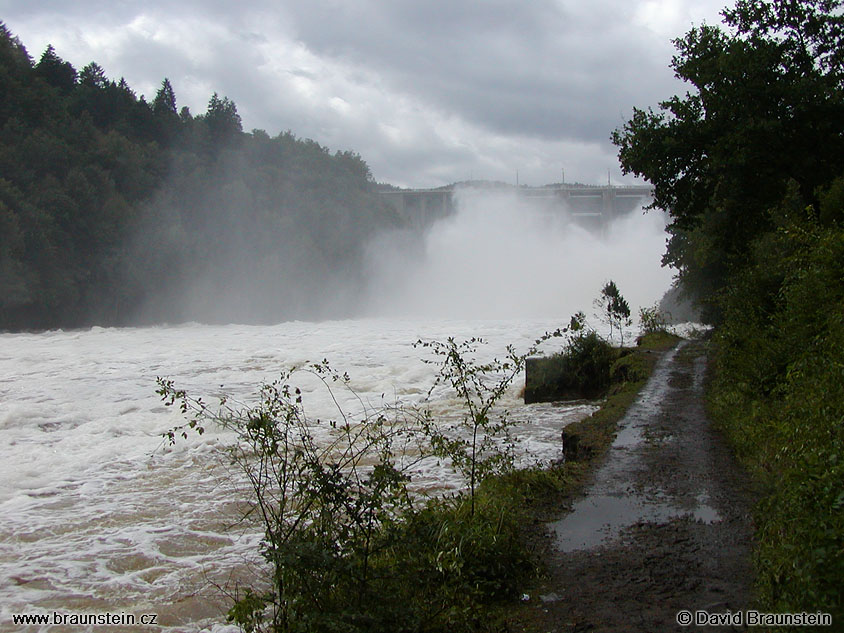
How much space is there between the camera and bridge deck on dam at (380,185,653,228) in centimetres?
9306

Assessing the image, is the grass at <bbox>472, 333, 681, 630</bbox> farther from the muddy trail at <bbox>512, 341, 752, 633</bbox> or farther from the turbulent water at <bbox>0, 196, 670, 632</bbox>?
the turbulent water at <bbox>0, 196, 670, 632</bbox>

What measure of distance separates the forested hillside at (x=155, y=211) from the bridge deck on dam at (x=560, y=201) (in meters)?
13.1

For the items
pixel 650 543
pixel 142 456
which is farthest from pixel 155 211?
pixel 650 543

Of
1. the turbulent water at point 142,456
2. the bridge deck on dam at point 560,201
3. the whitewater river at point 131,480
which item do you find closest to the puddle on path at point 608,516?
the whitewater river at point 131,480

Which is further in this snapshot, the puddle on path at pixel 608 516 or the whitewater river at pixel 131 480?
the whitewater river at pixel 131 480

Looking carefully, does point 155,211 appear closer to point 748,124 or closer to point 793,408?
point 748,124

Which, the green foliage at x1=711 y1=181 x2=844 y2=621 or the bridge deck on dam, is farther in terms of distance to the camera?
the bridge deck on dam

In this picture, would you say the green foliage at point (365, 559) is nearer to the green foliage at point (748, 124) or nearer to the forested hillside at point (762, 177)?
the forested hillside at point (762, 177)

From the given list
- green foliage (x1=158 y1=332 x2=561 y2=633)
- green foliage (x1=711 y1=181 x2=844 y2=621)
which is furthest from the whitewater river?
green foliage (x1=711 y1=181 x2=844 y2=621)

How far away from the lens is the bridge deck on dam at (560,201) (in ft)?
305

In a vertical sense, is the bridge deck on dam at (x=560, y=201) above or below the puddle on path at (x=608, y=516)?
above

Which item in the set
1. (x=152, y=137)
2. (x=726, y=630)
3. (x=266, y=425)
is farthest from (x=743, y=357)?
(x=152, y=137)

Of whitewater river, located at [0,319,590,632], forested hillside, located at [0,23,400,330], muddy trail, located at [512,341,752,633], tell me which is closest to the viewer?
muddy trail, located at [512,341,752,633]

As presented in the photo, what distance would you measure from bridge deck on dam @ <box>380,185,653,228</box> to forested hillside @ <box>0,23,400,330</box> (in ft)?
43.0
